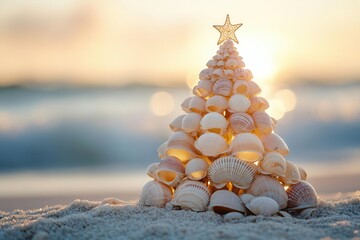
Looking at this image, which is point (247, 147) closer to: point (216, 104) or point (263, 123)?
point (263, 123)

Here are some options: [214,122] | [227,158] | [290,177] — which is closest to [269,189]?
[290,177]

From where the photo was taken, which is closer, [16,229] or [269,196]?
[16,229]

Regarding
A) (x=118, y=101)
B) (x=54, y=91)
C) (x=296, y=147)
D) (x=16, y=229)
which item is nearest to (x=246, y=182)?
(x=16, y=229)

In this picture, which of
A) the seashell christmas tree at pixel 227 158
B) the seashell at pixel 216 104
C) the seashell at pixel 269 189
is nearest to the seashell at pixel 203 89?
the seashell christmas tree at pixel 227 158

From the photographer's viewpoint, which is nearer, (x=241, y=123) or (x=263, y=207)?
(x=263, y=207)

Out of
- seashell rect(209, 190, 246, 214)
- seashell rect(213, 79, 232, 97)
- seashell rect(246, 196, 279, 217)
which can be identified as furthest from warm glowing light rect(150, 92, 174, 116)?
seashell rect(246, 196, 279, 217)

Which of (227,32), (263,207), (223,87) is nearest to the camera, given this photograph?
(263,207)

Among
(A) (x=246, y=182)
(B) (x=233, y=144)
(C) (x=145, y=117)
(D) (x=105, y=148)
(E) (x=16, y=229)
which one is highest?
(C) (x=145, y=117)

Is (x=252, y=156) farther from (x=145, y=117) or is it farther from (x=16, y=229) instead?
(x=145, y=117)
